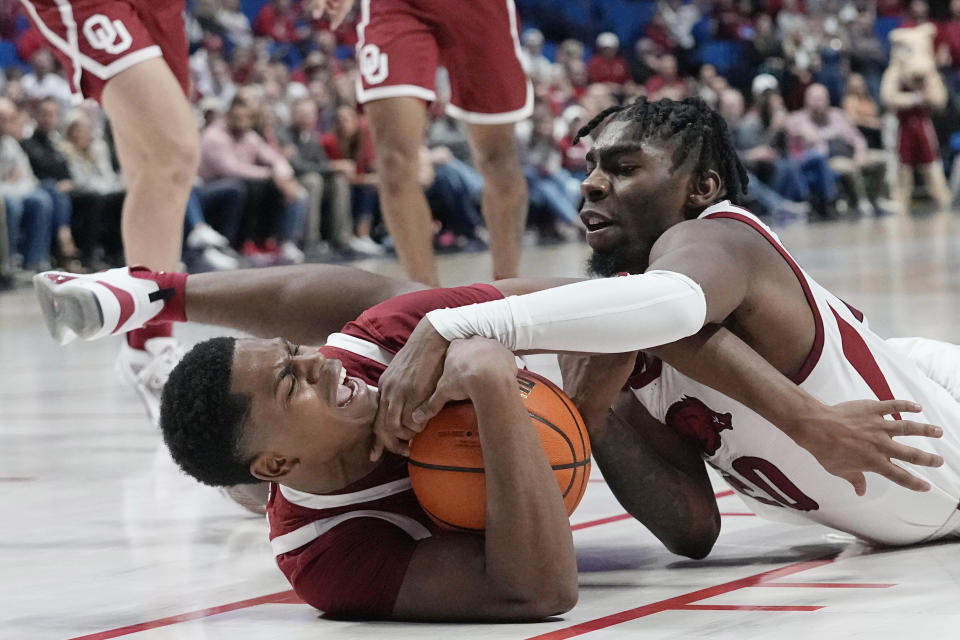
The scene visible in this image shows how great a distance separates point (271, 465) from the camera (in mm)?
2406

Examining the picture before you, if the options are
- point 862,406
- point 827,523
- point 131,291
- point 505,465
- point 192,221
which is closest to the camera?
point 505,465

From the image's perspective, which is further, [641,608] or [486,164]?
[486,164]

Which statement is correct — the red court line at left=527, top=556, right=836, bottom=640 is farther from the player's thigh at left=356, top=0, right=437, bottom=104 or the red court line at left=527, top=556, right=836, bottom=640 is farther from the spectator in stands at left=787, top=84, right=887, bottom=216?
the spectator in stands at left=787, top=84, right=887, bottom=216

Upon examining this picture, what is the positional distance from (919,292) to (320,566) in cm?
557

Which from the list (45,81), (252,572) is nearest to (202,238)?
(45,81)

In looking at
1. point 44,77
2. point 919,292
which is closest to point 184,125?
point 919,292

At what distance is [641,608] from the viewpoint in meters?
2.40

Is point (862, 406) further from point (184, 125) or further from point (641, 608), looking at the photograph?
point (184, 125)

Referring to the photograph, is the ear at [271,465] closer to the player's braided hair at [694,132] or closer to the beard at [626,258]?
the beard at [626,258]

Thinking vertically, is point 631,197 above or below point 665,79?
above

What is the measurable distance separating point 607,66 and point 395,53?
13.0m

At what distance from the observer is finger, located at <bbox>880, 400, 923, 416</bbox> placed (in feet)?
8.17

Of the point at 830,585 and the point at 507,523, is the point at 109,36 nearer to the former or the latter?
the point at 507,523

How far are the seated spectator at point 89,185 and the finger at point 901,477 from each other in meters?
9.18
